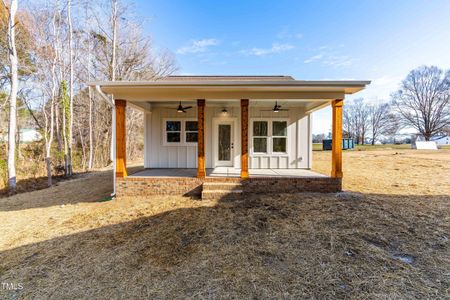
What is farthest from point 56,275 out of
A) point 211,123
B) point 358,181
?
point 358,181

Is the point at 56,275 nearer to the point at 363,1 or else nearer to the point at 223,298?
the point at 223,298

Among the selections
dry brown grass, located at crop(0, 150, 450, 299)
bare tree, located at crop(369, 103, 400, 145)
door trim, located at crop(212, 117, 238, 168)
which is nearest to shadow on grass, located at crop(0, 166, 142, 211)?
dry brown grass, located at crop(0, 150, 450, 299)

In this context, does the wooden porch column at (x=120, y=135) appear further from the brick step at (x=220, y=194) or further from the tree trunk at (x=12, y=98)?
the tree trunk at (x=12, y=98)

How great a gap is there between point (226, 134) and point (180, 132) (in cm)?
186

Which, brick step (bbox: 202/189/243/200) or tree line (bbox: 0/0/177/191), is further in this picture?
tree line (bbox: 0/0/177/191)

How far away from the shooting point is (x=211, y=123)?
7977 mm

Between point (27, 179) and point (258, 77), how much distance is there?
431 inches

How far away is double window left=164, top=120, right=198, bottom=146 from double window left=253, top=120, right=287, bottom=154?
2.42 meters

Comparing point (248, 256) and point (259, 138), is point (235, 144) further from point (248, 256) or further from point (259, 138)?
point (248, 256)

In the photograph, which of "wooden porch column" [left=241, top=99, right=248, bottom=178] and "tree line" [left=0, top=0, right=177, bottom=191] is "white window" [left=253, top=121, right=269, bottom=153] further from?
"tree line" [left=0, top=0, right=177, bottom=191]

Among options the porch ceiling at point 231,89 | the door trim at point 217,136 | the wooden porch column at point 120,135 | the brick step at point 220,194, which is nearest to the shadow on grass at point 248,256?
the brick step at point 220,194

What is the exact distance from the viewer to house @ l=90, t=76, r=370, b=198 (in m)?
5.45

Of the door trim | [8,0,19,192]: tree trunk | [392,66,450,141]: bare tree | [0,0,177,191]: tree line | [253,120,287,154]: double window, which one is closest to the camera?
[8,0,19,192]: tree trunk

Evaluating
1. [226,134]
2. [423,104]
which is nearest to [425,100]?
[423,104]
